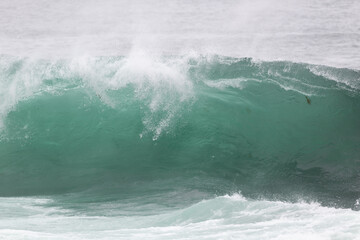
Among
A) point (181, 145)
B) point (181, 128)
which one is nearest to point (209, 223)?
point (181, 145)

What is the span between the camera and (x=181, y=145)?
752 centimetres

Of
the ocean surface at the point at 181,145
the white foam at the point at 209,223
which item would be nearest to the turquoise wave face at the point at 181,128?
the ocean surface at the point at 181,145

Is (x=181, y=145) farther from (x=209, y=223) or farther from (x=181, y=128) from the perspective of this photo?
(x=209, y=223)

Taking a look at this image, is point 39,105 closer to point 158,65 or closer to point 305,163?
point 158,65

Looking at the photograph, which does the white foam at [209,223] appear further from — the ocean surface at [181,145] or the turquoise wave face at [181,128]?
the turquoise wave face at [181,128]

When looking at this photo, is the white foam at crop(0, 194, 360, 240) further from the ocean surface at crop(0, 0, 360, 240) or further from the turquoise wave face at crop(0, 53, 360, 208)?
the turquoise wave face at crop(0, 53, 360, 208)

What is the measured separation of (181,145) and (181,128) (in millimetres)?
334

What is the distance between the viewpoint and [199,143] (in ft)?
24.8

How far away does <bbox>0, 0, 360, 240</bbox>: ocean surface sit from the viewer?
5.44 m

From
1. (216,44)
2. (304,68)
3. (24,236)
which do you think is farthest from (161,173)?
(216,44)

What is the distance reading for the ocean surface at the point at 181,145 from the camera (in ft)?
17.9

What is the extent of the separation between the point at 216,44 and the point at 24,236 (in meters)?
7.94

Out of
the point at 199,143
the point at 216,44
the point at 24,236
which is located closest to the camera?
the point at 24,236

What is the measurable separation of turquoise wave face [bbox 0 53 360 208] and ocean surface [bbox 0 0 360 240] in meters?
0.02
